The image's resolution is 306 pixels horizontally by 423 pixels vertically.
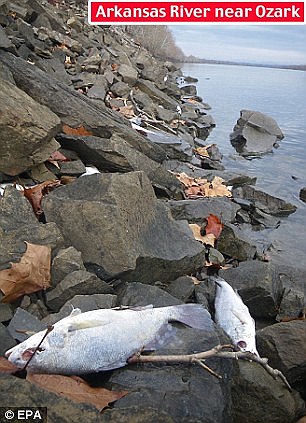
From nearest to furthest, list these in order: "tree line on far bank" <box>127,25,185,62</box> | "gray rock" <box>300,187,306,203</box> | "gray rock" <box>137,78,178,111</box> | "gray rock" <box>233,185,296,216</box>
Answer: "gray rock" <box>233,185,296,216</box>, "gray rock" <box>300,187,306,203</box>, "gray rock" <box>137,78,178,111</box>, "tree line on far bank" <box>127,25,185,62</box>

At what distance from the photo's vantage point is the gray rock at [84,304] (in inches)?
123

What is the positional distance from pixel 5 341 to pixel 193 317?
1.31 meters

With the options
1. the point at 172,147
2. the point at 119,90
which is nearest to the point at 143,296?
the point at 172,147

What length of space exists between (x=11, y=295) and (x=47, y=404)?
135cm

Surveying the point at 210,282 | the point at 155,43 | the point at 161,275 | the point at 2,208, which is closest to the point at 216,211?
the point at 210,282

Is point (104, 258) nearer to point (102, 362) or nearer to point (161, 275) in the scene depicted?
point (161, 275)

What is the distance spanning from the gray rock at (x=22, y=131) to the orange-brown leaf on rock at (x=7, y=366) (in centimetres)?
236

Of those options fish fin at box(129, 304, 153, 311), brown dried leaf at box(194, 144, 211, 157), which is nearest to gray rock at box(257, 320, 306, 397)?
fish fin at box(129, 304, 153, 311)

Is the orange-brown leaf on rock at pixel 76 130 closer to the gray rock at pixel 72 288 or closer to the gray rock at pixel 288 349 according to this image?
the gray rock at pixel 72 288

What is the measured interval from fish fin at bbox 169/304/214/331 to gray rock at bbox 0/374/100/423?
1201mm

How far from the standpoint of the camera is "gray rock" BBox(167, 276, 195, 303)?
396 cm

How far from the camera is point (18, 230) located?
355 centimetres

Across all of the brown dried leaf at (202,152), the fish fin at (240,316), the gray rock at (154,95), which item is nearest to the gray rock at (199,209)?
the fish fin at (240,316)

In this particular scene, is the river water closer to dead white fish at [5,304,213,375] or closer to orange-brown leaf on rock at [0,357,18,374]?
dead white fish at [5,304,213,375]
